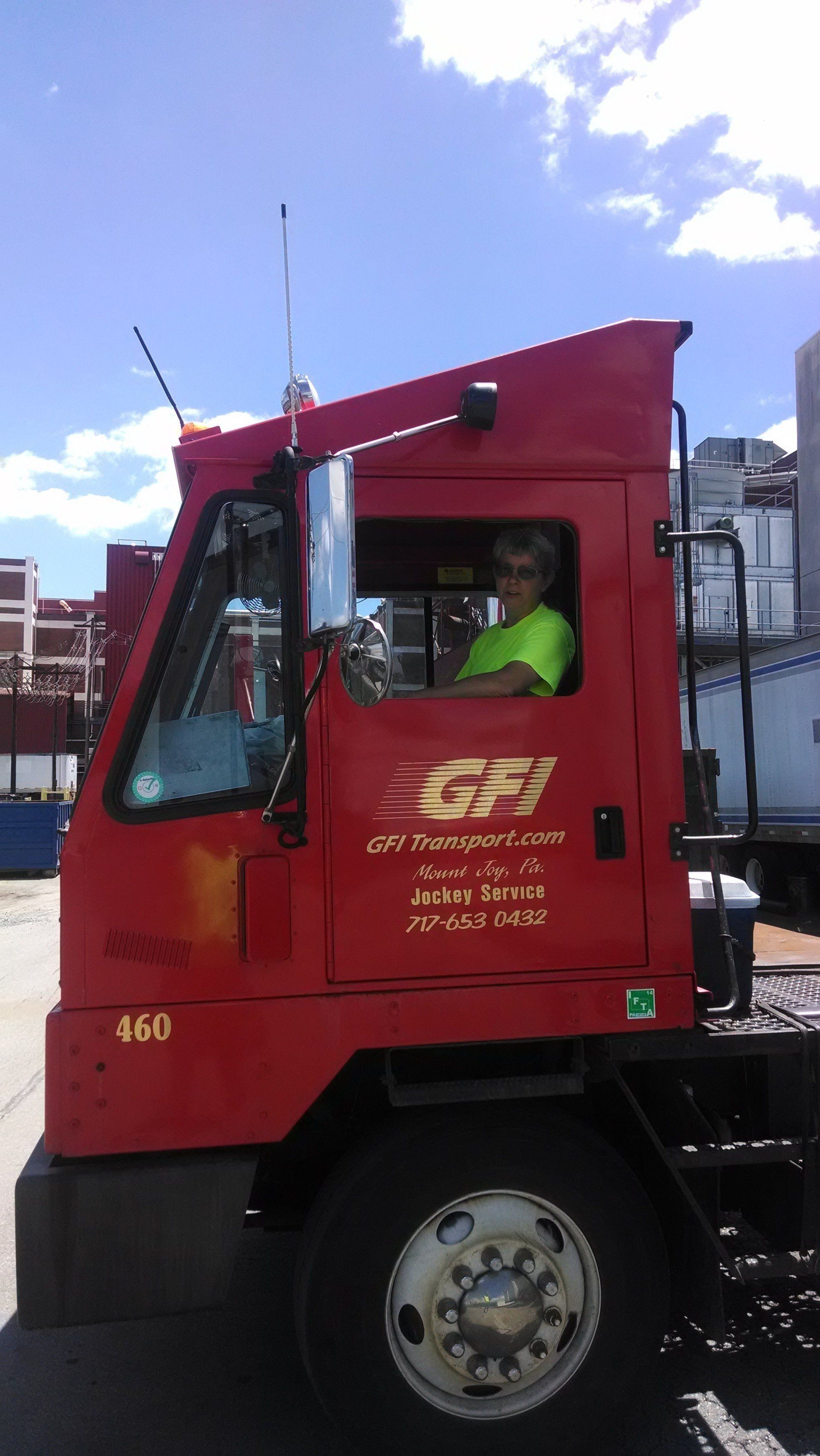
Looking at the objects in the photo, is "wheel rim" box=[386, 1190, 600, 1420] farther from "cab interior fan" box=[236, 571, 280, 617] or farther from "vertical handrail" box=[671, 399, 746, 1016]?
"cab interior fan" box=[236, 571, 280, 617]

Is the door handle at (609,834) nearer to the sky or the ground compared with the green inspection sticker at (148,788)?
nearer to the ground

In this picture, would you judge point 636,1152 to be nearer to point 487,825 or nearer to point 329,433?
point 487,825

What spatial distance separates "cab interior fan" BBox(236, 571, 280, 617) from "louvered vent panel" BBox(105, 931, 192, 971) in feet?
2.92

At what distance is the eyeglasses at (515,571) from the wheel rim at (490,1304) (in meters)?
1.68

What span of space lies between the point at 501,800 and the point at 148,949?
38.6 inches

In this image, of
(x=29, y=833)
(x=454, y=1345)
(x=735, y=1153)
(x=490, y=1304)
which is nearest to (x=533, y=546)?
(x=735, y=1153)

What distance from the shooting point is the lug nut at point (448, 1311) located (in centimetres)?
258

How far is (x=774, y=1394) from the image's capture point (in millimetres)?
3057

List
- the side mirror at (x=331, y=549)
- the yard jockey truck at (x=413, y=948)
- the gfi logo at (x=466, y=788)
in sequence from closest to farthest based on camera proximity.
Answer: the side mirror at (x=331, y=549) → the yard jockey truck at (x=413, y=948) → the gfi logo at (x=466, y=788)

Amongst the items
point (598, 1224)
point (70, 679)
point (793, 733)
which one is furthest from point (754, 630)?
point (598, 1224)

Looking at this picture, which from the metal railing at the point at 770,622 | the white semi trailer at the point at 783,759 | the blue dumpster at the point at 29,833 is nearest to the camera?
the white semi trailer at the point at 783,759

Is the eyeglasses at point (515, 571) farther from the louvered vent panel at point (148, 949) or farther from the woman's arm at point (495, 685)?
the louvered vent panel at point (148, 949)

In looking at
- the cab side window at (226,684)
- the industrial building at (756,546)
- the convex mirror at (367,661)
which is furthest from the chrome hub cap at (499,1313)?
the industrial building at (756,546)

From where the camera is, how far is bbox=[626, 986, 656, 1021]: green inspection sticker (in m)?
2.66
